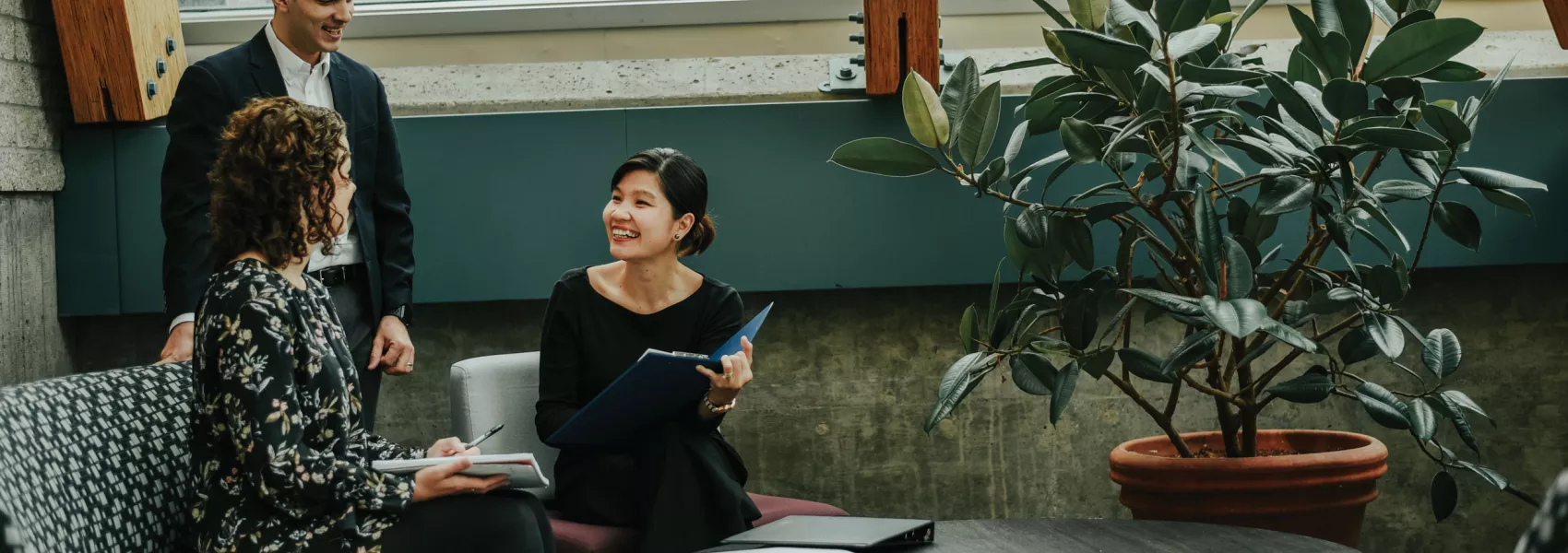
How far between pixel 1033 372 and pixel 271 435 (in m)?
1.43

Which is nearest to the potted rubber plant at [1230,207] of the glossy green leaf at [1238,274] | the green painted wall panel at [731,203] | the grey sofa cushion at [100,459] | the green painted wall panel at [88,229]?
the glossy green leaf at [1238,274]

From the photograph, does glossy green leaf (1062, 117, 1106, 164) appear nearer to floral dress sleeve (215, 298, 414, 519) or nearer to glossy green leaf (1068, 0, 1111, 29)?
glossy green leaf (1068, 0, 1111, 29)

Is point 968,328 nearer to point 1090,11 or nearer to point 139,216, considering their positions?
point 1090,11

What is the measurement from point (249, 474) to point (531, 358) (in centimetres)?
90

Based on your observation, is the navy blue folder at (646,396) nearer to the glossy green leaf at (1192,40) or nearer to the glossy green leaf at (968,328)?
the glossy green leaf at (968,328)

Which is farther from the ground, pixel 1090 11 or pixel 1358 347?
pixel 1090 11

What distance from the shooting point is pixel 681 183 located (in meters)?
2.51

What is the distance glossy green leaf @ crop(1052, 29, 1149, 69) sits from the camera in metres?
2.04

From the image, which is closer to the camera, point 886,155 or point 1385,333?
point 1385,333

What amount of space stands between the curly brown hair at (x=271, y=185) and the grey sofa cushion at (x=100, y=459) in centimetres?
26

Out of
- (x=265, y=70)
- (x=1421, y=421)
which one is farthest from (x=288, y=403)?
(x=1421, y=421)

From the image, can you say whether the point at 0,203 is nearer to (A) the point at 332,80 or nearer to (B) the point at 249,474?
(A) the point at 332,80

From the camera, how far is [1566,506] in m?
0.57

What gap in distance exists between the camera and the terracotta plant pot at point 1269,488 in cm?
240
